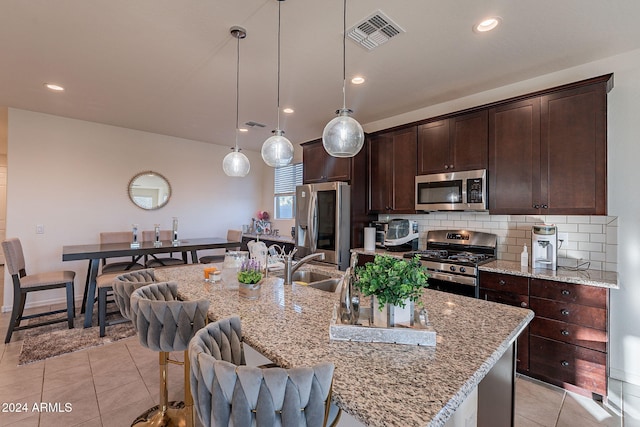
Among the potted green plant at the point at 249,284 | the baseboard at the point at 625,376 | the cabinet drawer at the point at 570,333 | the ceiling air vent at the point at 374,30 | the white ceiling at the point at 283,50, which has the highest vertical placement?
the white ceiling at the point at 283,50

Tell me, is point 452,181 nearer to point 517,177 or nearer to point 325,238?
point 517,177

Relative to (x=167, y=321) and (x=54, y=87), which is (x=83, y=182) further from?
(x=167, y=321)

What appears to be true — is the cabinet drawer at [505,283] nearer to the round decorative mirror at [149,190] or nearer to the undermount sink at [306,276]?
the undermount sink at [306,276]

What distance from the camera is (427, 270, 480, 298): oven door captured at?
2.66m

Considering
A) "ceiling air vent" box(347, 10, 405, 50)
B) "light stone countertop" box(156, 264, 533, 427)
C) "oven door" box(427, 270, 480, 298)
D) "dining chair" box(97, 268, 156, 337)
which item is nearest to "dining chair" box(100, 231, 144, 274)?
"dining chair" box(97, 268, 156, 337)

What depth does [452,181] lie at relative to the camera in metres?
3.16

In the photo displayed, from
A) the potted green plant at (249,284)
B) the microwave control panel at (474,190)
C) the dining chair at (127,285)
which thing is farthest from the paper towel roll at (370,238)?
the dining chair at (127,285)

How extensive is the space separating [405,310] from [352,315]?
0.23 meters

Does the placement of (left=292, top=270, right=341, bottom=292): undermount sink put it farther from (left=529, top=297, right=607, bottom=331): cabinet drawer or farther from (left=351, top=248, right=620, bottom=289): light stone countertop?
(left=529, top=297, right=607, bottom=331): cabinet drawer

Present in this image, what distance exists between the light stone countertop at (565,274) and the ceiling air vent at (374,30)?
2.13 metres

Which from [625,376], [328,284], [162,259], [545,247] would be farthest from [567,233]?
[162,259]

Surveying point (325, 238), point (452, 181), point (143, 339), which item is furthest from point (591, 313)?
point (143, 339)

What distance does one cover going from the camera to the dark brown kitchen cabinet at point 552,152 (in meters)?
2.34

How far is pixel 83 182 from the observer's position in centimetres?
444
